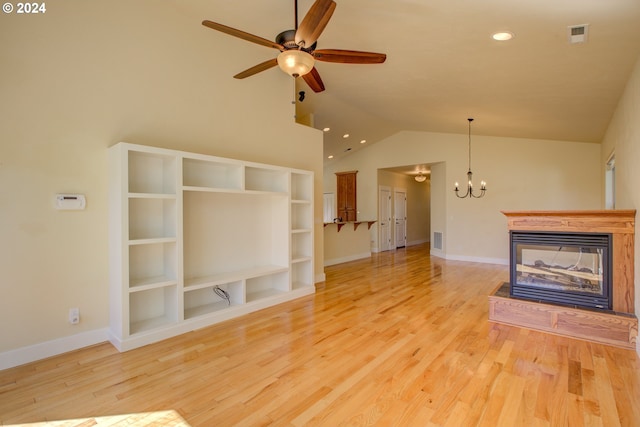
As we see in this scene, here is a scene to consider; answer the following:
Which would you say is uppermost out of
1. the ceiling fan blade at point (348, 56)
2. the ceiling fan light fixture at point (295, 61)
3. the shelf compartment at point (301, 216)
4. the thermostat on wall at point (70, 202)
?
the ceiling fan blade at point (348, 56)

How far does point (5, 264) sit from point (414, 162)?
829 centimetres

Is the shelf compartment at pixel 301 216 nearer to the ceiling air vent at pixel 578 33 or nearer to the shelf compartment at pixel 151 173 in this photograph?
the shelf compartment at pixel 151 173

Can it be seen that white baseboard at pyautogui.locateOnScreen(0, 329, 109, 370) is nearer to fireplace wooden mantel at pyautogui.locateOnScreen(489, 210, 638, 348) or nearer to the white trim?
fireplace wooden mantel at pyautogui.locateOnScreen(489, 210, 638, 348)

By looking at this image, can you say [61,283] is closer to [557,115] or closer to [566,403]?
[566,403]

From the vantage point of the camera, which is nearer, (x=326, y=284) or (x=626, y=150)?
(x=626, y=150)

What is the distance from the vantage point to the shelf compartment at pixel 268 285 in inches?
172

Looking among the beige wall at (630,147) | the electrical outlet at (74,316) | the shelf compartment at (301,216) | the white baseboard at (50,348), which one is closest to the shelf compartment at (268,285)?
the shelf compartment at (301,216)

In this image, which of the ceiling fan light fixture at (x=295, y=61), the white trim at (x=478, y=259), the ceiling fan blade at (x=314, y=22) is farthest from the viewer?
the white trim at (x=478, y=259)

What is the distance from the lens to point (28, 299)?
2.68 meters

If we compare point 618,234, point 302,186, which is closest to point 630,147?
point 618,234

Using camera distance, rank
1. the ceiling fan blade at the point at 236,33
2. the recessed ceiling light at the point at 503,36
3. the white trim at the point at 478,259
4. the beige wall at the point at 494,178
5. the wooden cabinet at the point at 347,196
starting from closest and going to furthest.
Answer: the ceiling fan blade at the point at 236,33 → the recessed ceiling light at the point at 503,36 → the beige wall at the point at 494,178 → the white trim at the point at 478,259 → the wooden cabinet at the point at 347,196

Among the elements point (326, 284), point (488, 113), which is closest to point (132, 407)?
point (326, 284)

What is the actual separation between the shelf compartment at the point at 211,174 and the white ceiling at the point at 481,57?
1449 millimetres

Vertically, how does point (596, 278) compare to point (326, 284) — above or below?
above
